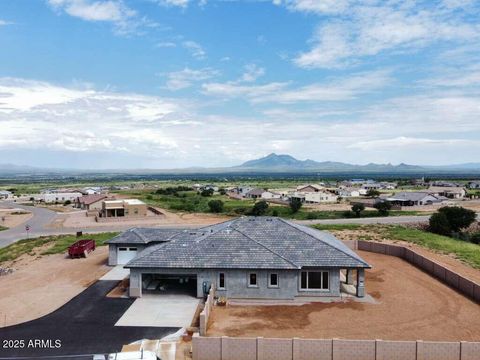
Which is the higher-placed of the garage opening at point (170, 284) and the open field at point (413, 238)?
the garage opening at point (170, 284)

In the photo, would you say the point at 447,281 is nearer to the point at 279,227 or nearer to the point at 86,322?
the point at 279,227

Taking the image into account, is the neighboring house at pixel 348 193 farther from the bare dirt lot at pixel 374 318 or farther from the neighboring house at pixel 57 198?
the bare dirt lot at pixel 374 318

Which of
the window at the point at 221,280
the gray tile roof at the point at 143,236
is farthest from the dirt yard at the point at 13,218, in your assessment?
the window at the point at 221,280

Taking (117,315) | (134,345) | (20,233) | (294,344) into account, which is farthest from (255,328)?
(20,233)

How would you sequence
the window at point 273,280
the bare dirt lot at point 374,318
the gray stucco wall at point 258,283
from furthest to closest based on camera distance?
the window at point 273,280 → the gray stucco wall at point 258,283 → the bare dirt lot at point 374,318

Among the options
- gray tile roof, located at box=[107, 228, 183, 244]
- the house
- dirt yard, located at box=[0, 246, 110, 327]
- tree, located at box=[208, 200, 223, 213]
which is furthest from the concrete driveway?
tree, located at box=[208, 200, 223, 213]
